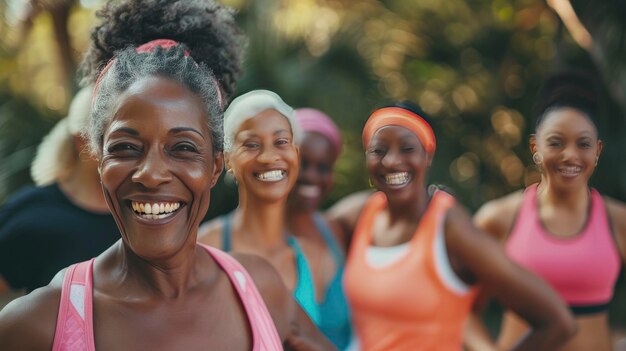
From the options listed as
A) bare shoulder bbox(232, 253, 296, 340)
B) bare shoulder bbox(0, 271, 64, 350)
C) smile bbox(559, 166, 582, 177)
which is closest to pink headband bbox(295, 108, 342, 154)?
smile bbox(559, 166, 582, 177)

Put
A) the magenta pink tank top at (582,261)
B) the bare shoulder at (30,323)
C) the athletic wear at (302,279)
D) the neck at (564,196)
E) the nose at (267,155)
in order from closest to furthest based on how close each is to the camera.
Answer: the bare shoulder at (30,323)
the nose at (267,155)
the athletic wear at (302,279)
the neck at (564,196)
the magenta pink tank top at (582,261)

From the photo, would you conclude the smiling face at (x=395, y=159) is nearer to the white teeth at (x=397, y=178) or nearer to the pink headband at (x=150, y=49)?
the white teeth at (x=397, y=178)

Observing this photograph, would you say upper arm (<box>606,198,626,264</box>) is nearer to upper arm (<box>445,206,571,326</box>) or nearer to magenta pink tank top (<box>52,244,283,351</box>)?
upper arm (<box>445,206,571,326</box>)

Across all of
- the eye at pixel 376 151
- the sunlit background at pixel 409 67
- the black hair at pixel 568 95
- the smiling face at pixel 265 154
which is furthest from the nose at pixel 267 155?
the sunlit background at pixel 409 67

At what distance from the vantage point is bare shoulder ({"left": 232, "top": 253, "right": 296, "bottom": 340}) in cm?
229

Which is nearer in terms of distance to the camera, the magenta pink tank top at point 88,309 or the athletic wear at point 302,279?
the magenta pink tank top at point 88,309

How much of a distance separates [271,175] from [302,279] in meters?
0.44

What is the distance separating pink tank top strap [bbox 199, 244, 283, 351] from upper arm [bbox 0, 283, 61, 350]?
48 centimetres

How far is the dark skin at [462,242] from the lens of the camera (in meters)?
3.25

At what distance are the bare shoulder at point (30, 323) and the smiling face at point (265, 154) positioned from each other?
54.1 inches

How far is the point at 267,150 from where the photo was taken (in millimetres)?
3184

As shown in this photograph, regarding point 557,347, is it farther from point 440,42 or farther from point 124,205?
point 440,42

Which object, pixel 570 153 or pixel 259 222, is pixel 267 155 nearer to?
pixel 259 222

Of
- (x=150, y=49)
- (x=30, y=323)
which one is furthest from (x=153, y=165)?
(x=30, y=323)
